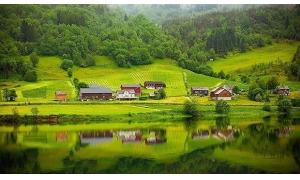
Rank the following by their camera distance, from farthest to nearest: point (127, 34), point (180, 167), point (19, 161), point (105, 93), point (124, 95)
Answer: point (127, 34), point (124, 95), point (105, 93), point (19, 161), point (180, 167)

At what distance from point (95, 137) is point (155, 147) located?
3863 mm

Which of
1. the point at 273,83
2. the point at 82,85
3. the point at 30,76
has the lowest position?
the point at 273,83

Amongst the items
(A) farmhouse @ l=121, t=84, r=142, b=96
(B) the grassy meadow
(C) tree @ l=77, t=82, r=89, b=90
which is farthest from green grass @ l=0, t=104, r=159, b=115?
(C) tree @ l=77, t=82, r=89, b=90

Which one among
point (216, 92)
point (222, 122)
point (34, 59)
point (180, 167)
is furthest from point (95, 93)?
point (180, 167)

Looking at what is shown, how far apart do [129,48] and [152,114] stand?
1538 cm

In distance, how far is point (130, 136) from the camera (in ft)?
83.0

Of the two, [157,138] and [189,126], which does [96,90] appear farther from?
[157,138]

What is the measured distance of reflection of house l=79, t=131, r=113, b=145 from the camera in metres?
24.1

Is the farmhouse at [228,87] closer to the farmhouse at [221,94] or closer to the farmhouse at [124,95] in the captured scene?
the farmhouse at [221,94]

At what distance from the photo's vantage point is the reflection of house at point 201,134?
25.2 metres

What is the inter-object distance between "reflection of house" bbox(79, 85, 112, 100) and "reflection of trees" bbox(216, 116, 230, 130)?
796cm

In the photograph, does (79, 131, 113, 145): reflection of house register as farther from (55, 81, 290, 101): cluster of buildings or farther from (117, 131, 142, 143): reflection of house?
(55, 81, 290, 101): cluster of buildings

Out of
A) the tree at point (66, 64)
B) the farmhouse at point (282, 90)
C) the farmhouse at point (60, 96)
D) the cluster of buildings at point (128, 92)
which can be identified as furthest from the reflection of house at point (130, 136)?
the tree at point (66, 64)

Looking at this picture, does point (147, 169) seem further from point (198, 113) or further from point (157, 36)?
point (157, 36)
